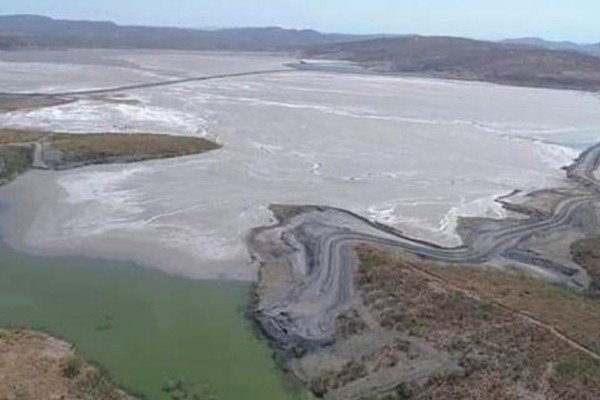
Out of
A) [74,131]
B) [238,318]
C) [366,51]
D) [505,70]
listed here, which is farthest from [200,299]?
[366,51]

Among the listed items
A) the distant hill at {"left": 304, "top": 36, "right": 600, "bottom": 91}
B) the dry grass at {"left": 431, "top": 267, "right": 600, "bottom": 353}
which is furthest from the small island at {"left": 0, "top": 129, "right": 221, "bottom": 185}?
the distant hill at {"left": 304, "top": 36, "right": 600, "bottom": 91}

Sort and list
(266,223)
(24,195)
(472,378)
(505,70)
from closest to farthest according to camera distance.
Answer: (472,378) < (266,223) < (24,195) < (505,70)

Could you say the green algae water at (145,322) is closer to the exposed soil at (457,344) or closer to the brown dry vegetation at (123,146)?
the exposed soil at (457,344)

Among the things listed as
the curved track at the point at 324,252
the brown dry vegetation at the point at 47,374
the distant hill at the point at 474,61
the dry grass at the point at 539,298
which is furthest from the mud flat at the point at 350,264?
the distant hill at the point at 474,61

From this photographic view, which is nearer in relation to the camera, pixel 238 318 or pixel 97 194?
pixel 238 318

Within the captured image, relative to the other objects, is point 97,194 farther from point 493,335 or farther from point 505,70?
point 505,70
